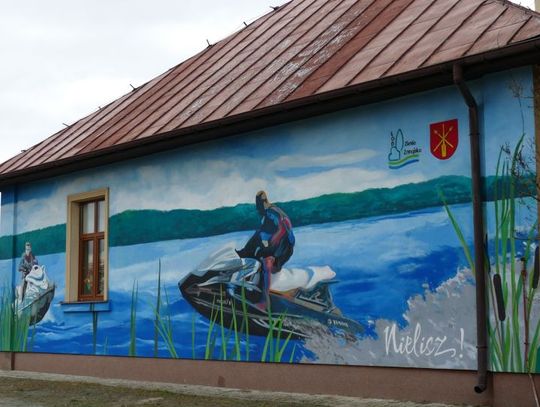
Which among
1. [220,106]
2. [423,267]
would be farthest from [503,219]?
[220,106]

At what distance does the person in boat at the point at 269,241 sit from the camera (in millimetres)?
11250

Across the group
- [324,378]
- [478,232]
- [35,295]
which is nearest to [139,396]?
[324,378]

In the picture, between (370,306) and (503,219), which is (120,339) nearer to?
(370,306)

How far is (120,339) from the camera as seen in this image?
13.5 m

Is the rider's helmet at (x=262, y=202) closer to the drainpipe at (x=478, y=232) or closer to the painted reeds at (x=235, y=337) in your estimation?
the painted reeds at (x=235, y=337)

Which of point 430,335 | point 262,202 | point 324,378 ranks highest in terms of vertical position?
point 262,202

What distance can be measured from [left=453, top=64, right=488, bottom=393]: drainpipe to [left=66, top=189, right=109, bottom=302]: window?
724 cm

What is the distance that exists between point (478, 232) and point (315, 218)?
8.05 feet

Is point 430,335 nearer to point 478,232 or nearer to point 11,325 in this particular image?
point 478,232

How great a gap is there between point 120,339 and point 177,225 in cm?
217

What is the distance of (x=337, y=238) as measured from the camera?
419 inches

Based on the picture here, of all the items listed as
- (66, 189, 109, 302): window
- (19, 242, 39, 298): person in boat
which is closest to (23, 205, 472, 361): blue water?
(66, 189, 109, 302): window

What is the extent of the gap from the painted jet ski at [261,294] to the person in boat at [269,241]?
10 centimetres

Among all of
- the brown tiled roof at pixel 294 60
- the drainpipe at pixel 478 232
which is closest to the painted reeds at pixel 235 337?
the brown tiled roof at pixel 294 60
